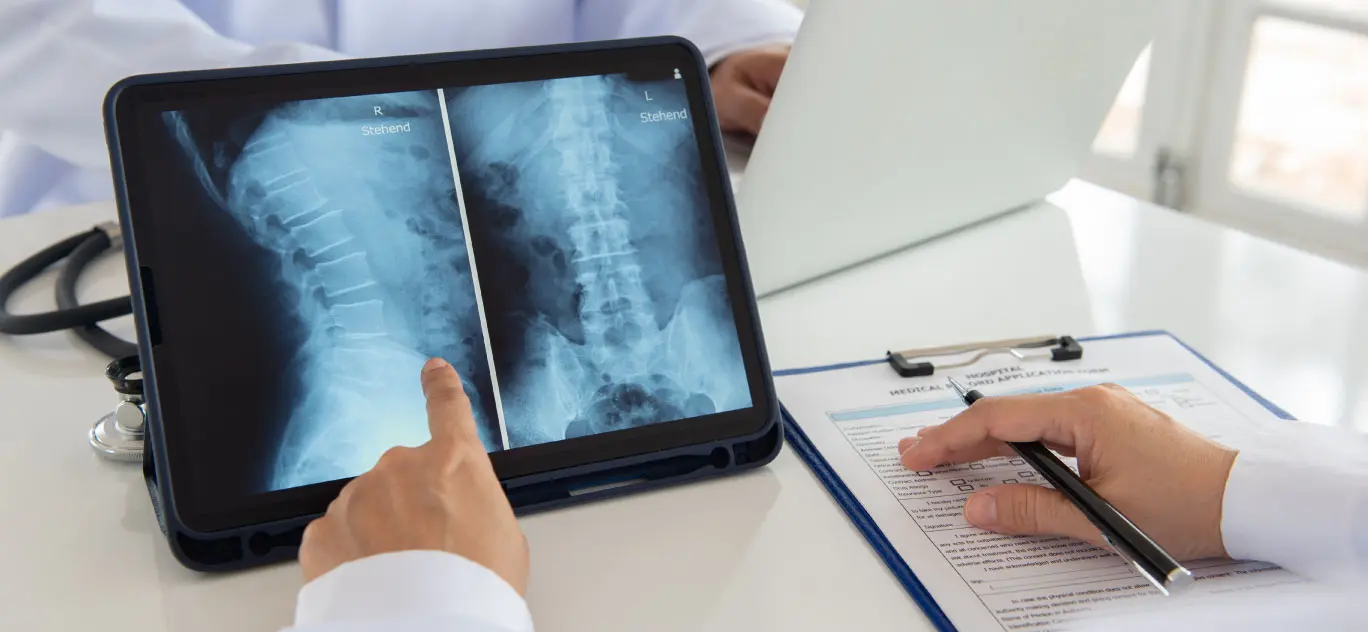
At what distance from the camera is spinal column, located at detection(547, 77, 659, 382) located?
2.15 ft

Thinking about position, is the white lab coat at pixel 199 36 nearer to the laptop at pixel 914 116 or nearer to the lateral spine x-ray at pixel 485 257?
the laptop at pixel 914 116

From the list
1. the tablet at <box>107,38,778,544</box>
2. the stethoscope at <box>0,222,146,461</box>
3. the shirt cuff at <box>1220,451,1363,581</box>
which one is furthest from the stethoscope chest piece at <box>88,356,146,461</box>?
the shirt cuff at <box>1220,451,1363,581</box>

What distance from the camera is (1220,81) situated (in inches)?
93.4

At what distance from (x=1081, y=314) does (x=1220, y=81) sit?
1782mm

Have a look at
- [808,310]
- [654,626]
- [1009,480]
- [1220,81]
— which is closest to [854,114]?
[808,310]

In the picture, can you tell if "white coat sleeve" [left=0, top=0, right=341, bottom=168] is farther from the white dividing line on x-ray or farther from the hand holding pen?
the hand holding pen

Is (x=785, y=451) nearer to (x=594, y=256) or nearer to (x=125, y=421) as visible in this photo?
(x=594, y=256)

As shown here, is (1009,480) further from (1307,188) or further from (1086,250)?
(1307,188)

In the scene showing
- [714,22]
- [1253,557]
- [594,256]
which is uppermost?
[714,22]

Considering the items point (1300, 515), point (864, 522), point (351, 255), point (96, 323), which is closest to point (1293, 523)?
Answer: point (1300, 515)

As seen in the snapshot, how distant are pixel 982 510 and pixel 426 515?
317mm

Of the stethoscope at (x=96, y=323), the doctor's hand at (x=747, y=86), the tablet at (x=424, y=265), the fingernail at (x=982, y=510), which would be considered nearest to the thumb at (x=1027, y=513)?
the fingernail at (x=982, y=510)

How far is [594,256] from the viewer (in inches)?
26.1

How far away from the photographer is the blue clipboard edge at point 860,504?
55cm
